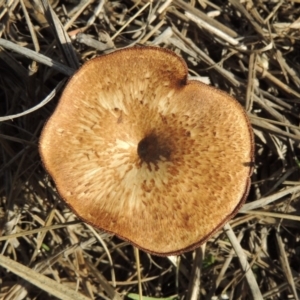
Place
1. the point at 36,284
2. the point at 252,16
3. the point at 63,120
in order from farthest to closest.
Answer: the point at 252,16
the point at 36,284
the point at 63,120

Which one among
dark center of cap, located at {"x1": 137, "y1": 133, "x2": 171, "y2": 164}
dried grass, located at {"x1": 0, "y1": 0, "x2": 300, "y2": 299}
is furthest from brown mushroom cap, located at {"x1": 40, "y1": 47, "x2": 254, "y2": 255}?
dried grass, located at {"x1": 0, "y1": 0, "x2": 300, "y2": 299}

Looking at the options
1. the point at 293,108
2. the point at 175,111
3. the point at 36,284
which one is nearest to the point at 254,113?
the point at 293,108

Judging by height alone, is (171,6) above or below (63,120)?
above

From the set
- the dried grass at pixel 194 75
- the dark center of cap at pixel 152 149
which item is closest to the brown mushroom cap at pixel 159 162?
the dark center of cap at pixel 152 149

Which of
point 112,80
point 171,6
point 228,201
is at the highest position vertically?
point 171,6

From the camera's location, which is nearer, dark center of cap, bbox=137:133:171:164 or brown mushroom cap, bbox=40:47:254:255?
brown mushroom cap, bbox=40:47:254:255

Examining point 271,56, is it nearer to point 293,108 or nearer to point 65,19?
point 293,108

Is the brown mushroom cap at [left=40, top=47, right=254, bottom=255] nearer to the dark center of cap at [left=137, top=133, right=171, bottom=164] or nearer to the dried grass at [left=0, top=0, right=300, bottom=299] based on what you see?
the dark center of cap at [left=137, top=133, right=171, bottom=164]
